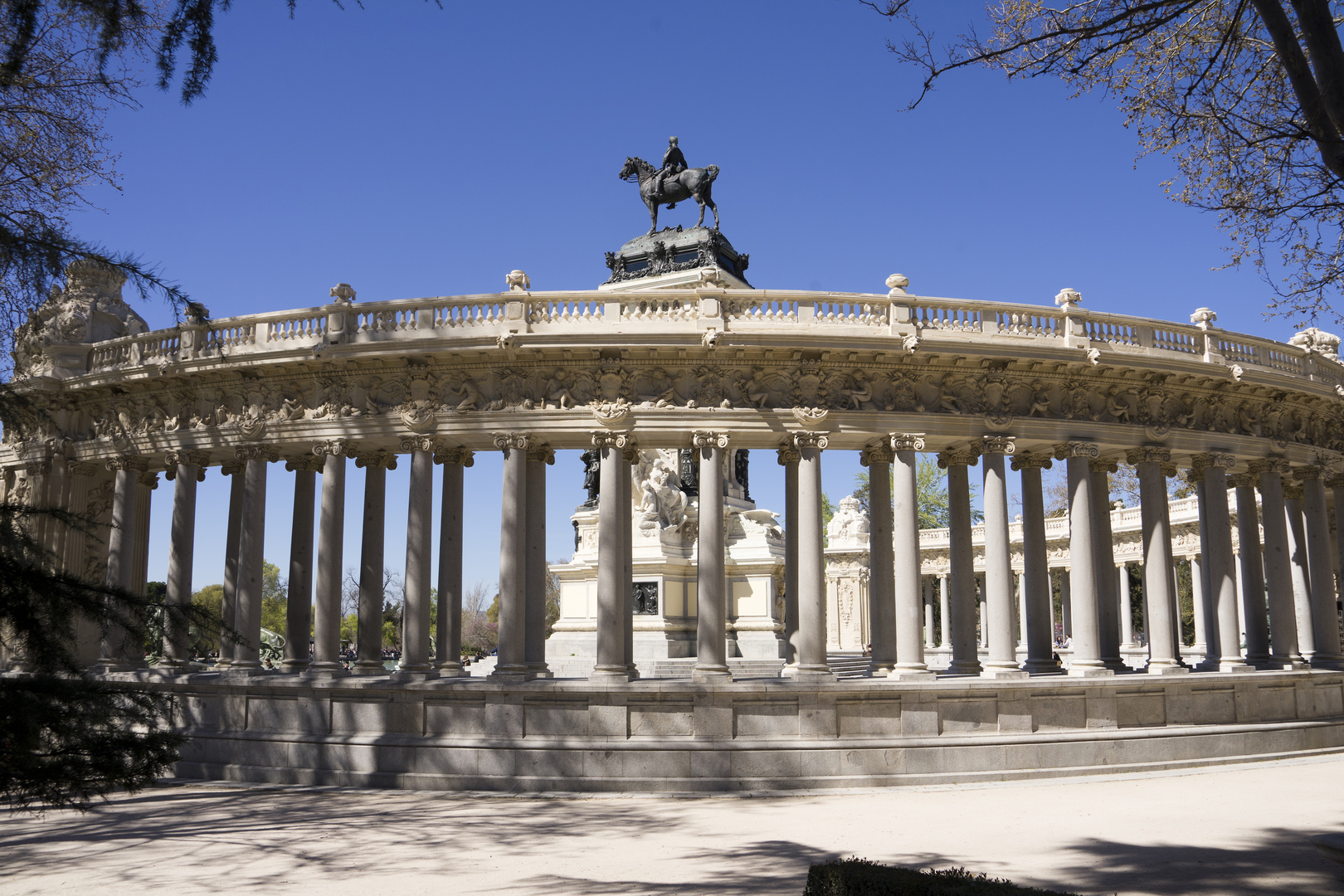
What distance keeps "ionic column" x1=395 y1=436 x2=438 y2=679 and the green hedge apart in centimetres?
1711

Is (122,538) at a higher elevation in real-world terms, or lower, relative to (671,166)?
lower

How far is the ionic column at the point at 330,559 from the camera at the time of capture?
87.5ft

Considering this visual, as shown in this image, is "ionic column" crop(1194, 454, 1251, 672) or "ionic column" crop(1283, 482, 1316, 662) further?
"ionic column" crop(1283, 482, 1316, 662)

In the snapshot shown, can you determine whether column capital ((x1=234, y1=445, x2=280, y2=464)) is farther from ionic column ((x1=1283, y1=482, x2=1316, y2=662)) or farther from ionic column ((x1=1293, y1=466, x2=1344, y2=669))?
ionic column ((x1=1283, y1=482, x2=1316, y2=662))

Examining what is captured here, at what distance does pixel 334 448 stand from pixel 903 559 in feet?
48.3

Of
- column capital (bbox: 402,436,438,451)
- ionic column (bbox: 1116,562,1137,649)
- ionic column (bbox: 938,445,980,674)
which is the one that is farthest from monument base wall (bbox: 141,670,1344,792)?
ionic column (bbox: 1116,562,1137,649)

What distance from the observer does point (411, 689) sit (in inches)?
975

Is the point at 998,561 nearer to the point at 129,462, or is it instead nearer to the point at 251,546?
the point at 251,546

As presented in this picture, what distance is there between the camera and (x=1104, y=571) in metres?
29.1

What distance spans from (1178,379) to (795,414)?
1117cm

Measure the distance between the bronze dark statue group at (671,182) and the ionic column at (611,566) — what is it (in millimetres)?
17693

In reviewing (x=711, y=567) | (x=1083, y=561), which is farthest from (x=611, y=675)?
(x=1083, y=561)

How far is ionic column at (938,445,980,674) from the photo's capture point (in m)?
26.8

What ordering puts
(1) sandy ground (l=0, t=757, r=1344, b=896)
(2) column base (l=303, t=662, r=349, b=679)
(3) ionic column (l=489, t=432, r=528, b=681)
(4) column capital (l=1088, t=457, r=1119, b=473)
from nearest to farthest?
(1) sandy ground (l=0, t=757, r=1344, b=896) → (3) ionic column (l=489, t=432, r=528, b=681) → (2) column base (l=303, t=662, r=349, b=679) → (4) column capital (l=1088, t=457, r=1119, b=473)
